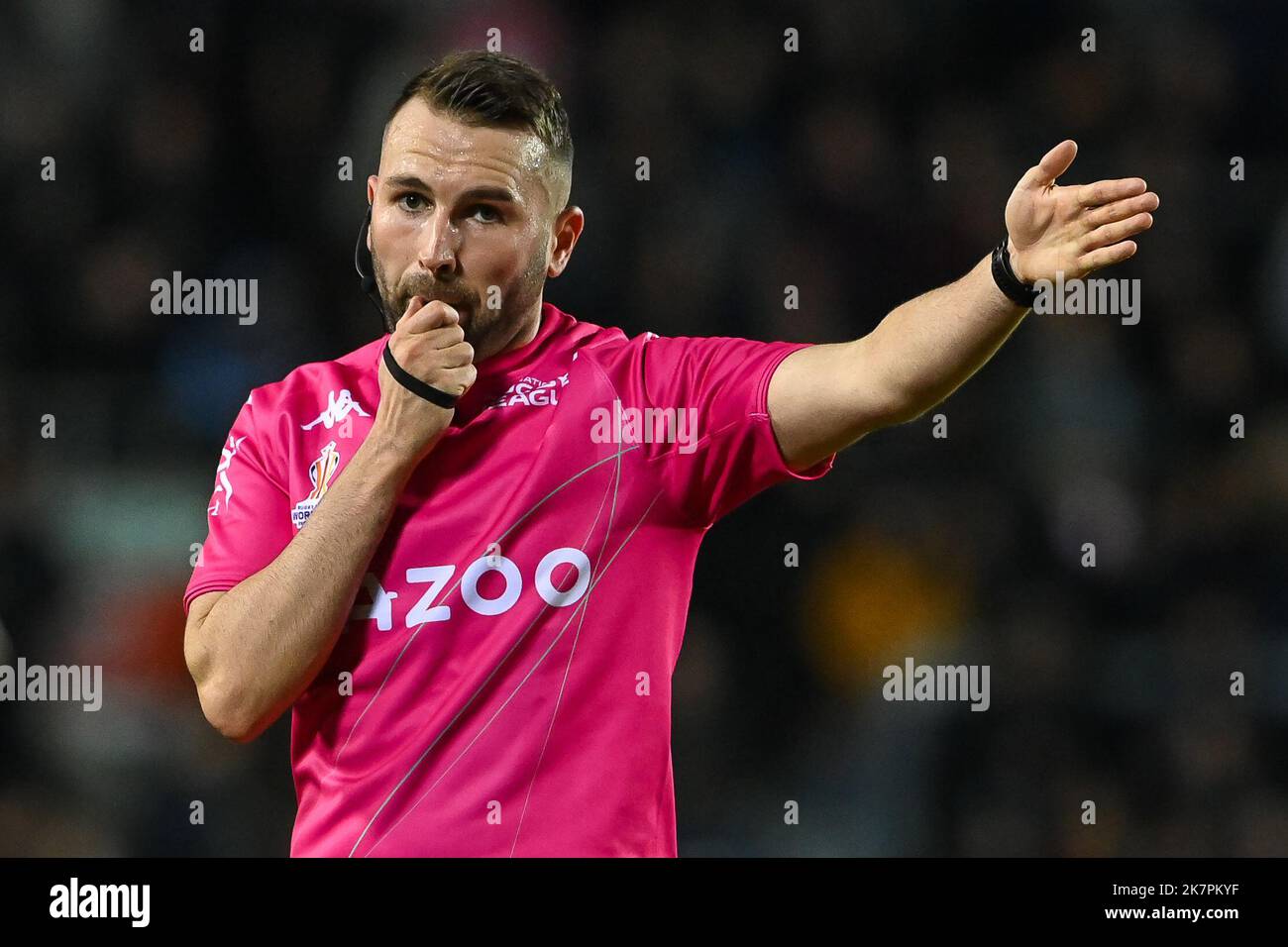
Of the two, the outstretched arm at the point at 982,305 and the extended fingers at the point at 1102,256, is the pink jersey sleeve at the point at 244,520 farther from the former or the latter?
the extended fingers at the point at 1102,256

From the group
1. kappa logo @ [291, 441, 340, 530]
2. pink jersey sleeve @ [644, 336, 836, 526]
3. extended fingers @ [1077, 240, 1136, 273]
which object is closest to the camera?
extended fingers @ [1077, 240, 1136, 273]

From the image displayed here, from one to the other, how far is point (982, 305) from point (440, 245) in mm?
936

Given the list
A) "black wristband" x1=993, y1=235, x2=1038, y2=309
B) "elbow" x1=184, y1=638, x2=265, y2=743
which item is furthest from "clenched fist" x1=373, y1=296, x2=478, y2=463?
"black wristband" x1=993, y1=235, x2=1038, y2=309

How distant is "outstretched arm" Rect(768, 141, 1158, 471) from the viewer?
2203mm

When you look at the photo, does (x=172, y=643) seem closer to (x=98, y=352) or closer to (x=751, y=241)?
(x=98, y=352)

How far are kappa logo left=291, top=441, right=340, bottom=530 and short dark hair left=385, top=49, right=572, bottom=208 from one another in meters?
0.65

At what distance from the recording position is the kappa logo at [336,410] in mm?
2623

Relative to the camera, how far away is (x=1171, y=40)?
5027 mm

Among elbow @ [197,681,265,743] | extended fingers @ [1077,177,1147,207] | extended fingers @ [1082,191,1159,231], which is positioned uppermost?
extended fingers @ [1077,177,1147,207]

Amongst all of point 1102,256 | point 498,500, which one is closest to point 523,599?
point 498,500

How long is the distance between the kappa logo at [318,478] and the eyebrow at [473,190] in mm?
486

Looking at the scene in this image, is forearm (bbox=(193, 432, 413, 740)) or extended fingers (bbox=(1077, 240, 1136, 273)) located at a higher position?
extended fingers (bbox=(1077, 240, 1136, 273))

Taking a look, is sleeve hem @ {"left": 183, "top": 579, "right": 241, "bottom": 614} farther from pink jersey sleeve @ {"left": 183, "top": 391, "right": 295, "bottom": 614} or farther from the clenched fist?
the clenched fist

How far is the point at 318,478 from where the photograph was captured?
8.46 feet
